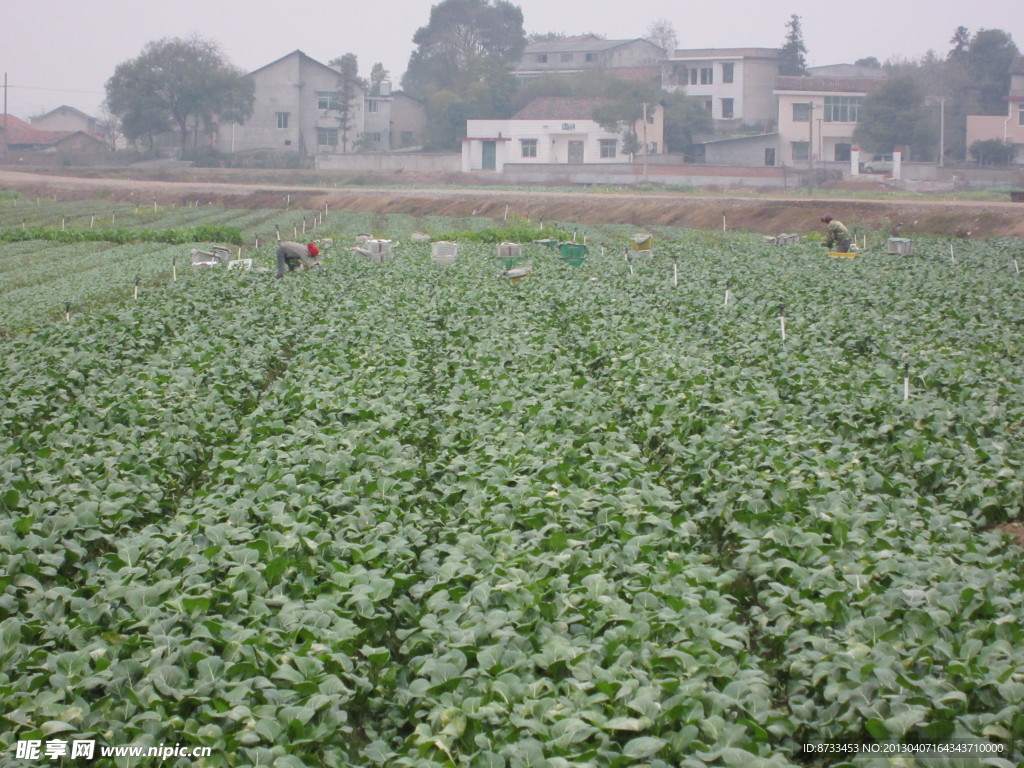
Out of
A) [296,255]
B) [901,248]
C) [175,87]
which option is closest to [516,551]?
[296,255]

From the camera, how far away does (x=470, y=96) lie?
85.1 meters

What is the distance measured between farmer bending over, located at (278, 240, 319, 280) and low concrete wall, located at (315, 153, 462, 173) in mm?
53483

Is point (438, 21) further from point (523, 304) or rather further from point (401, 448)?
point (401, 448)

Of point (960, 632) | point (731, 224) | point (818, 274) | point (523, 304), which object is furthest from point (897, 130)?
point (960, 632)

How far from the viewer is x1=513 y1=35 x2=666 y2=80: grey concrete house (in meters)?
96.8

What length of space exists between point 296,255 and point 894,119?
180 ft

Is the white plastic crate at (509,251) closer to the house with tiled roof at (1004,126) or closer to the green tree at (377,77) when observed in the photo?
the house with tiled roof at (1004,126)

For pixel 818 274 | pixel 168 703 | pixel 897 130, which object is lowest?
pixel 168 703

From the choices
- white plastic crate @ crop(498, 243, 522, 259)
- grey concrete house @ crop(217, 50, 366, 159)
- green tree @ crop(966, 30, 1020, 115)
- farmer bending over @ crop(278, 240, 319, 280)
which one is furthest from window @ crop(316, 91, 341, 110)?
farmer bending over @ crop(278, 240, 319, 280)

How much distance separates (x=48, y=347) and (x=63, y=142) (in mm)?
86756

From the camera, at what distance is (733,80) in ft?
265

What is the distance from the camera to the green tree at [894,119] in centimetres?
6750

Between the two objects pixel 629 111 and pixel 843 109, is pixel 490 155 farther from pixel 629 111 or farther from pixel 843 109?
pixel 843 109

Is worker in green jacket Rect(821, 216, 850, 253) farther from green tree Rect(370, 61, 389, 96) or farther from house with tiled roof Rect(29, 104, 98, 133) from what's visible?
house with tiled roof Rect(29, 104, 98, 133)
